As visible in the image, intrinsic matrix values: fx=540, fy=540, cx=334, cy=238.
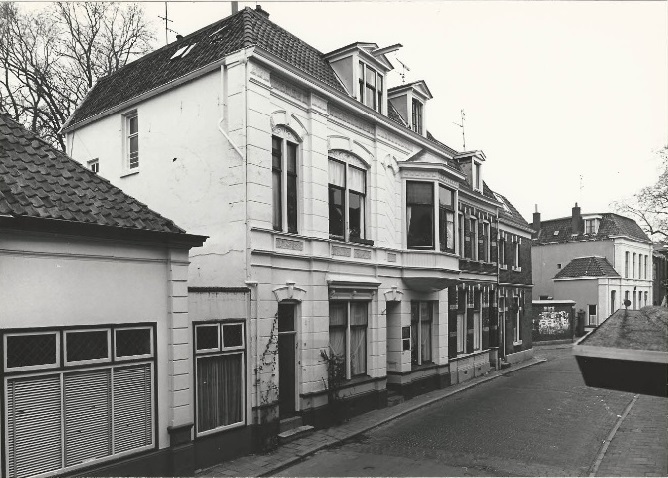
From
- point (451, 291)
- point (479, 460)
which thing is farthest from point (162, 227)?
point (451, 291)

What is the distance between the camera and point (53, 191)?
878cm

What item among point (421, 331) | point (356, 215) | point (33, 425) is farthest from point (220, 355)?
point (421, 331)

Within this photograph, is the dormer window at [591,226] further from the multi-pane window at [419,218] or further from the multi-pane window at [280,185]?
the multi-pane window at [280,185]

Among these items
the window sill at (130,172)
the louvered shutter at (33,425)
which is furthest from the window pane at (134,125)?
the louvered shutter at (33,425)

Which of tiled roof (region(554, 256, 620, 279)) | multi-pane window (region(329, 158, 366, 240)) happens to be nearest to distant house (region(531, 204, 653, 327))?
tiled roof (region(554, 256, 620, 279))

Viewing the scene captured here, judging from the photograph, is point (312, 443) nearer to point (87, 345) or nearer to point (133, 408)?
point (133, 408)

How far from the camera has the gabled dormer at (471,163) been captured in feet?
82.7

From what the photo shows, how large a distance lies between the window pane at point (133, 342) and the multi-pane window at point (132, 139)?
23.1ft

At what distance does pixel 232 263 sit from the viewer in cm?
1239

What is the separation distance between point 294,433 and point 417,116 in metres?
12.9

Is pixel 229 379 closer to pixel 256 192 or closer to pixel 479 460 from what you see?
pixel 256 192

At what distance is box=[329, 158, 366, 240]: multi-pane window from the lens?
608 inches

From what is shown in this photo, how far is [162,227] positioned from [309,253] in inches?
198

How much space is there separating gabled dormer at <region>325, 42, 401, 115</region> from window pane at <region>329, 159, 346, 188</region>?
224 centimetres
